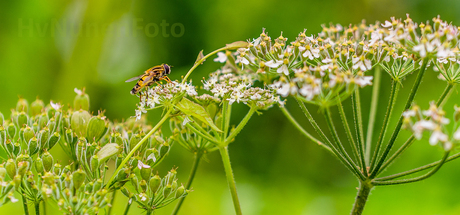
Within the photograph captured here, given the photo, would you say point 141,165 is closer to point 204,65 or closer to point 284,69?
point 284,69

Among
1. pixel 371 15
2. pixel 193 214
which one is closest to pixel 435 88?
pixel 371 15

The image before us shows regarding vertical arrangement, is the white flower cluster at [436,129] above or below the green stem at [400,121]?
below

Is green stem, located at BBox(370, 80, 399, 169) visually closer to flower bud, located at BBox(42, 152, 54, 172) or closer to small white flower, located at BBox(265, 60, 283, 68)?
small white flower, located at BBox(265, 60, 283, 68)

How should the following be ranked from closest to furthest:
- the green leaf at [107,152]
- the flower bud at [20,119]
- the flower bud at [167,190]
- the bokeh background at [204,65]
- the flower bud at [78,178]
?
the flower bud at [78,178] < the green leaf at [107,152] < the flower bud at [167,190] < the flower bud at [20,119] < the bokeh background at [204,65]

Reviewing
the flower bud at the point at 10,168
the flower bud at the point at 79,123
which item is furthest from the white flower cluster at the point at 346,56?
the flower bud at the point at 10,168

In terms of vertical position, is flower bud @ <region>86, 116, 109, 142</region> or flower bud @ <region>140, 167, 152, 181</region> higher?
flower bud @ <region>86, 116, 109, 142</region>

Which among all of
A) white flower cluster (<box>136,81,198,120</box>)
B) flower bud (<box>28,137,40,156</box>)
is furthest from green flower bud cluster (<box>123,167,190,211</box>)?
flower bud (<box>28,137,40,156</box>)

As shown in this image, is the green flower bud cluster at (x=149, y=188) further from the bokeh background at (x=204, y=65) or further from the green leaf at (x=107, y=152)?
the bokeh background at (x=204, y=65)
